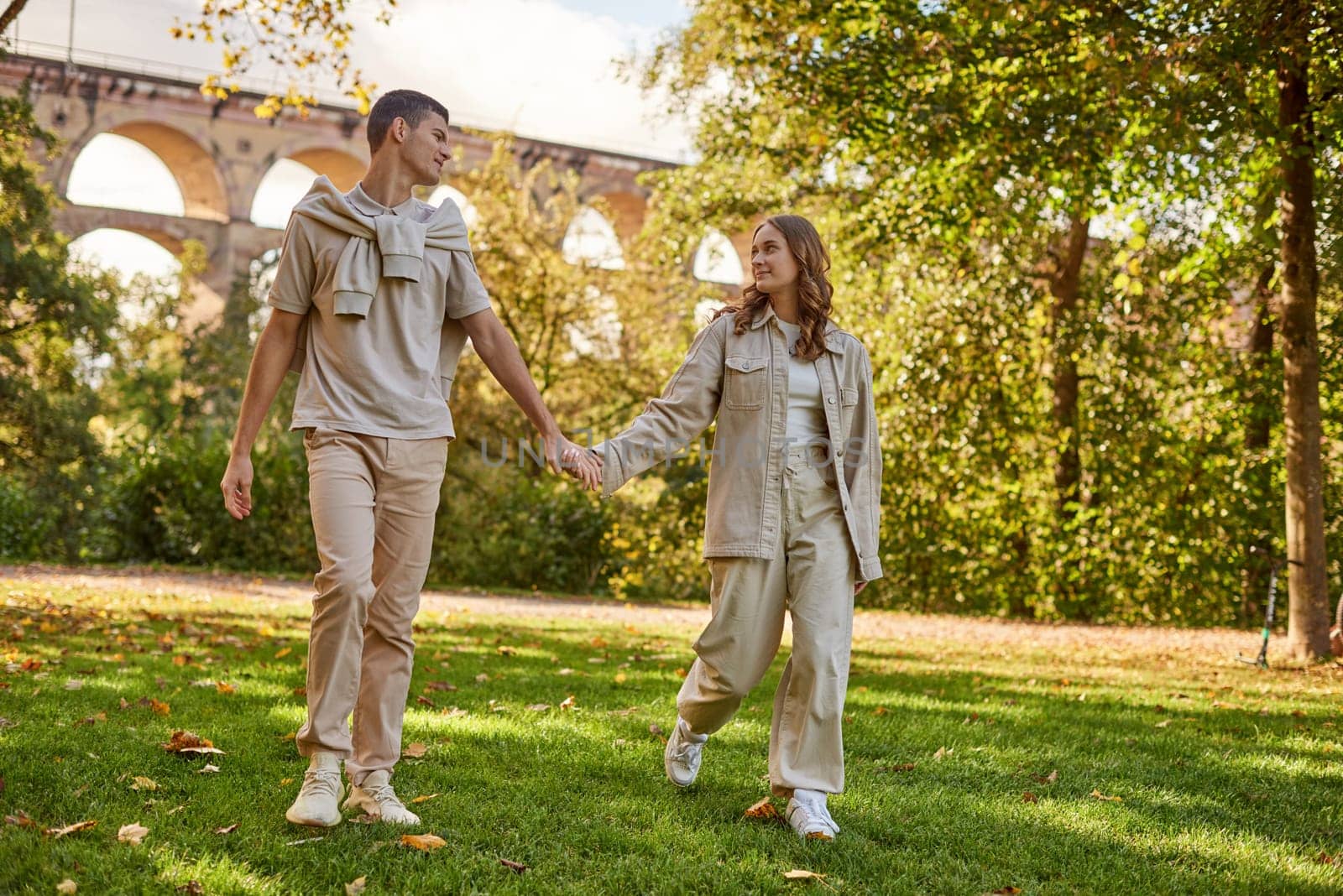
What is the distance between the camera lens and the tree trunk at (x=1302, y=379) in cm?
818

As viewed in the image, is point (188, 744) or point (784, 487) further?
point (188, 744)

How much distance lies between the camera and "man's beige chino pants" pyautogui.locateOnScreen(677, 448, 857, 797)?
353cm

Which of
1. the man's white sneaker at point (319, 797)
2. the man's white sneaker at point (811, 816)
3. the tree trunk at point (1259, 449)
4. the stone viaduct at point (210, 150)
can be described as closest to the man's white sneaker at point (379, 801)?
the man's white sneaker at point (319, 797)

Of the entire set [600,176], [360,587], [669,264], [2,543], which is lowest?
[2,543]

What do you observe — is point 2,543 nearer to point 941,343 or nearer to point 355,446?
point 941,343

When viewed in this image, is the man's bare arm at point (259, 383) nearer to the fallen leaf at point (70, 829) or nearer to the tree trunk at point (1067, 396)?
the fallen leaf at point (70, 829)

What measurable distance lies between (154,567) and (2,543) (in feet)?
10.3

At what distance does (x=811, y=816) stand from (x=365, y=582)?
4.77 feet

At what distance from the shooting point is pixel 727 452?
3.62m

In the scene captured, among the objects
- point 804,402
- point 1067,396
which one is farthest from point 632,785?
point 1067,396

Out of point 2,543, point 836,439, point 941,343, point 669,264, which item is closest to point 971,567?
point 941,343

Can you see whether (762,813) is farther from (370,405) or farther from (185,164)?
(185,164)

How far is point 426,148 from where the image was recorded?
3.36 metres

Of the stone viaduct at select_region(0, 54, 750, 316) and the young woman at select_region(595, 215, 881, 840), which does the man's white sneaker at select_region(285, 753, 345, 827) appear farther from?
the stone viaduct at select_region(0, 54, 750, 316)
